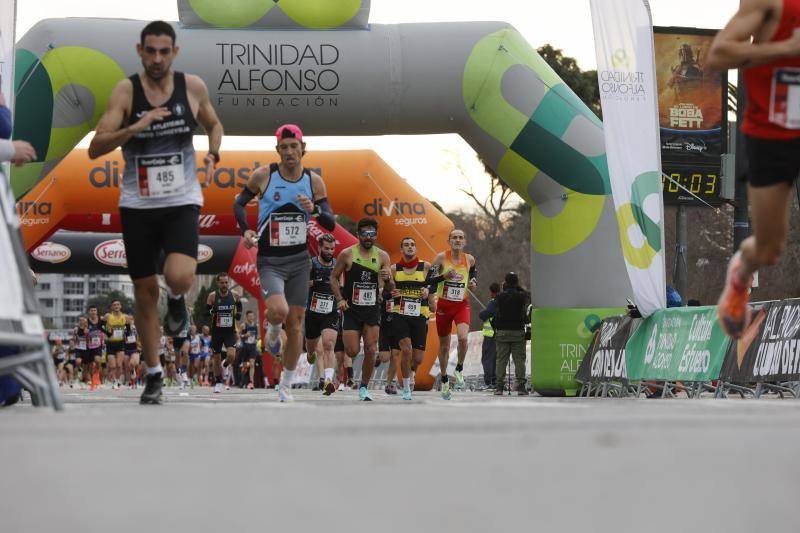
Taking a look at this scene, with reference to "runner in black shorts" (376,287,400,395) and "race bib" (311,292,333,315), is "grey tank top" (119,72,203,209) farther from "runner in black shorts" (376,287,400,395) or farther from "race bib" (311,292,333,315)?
"race bib" (311,292,333,315)

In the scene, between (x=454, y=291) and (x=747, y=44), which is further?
(x=454, y=291)

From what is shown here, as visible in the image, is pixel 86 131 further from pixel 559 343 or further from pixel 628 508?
pixel 628 508

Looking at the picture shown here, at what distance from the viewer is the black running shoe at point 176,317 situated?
8.64 m

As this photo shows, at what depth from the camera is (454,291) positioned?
687 inches

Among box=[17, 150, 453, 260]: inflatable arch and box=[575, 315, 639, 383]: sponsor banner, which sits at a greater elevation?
box=[17, 150, 453, 260]: inflatable arch

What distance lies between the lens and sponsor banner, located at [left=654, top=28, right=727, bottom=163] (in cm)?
1903

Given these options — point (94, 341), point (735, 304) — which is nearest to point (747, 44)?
point (735, 304)

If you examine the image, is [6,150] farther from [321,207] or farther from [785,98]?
[785,98]

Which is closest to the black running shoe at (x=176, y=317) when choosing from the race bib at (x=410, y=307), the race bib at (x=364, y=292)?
the race bib at (x=364, y=292)

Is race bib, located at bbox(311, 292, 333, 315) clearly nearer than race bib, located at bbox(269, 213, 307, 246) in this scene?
No

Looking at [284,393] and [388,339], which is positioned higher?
[388,339]

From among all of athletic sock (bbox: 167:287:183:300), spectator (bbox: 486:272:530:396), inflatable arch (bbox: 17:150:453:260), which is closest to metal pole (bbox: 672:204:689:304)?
spectator (bbox: 486:272:530:396)

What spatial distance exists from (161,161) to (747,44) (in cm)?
364

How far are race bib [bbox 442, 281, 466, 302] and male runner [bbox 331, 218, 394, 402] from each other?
1848 millimetres
